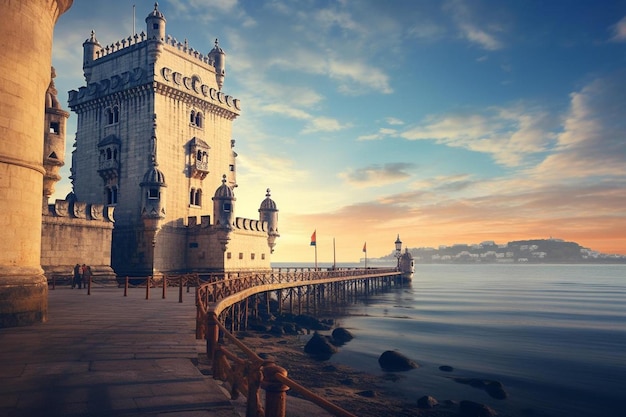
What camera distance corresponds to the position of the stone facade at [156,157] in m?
35.6

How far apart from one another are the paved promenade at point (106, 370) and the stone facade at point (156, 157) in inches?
889

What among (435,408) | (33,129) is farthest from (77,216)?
(435,408)

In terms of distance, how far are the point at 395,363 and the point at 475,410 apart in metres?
6.92

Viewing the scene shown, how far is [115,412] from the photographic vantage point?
19.6 feet

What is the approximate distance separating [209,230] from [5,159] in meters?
25.3

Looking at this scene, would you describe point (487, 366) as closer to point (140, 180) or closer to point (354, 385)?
point (354, 385)

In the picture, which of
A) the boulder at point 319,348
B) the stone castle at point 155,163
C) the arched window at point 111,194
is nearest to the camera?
the boulder at point 319,348

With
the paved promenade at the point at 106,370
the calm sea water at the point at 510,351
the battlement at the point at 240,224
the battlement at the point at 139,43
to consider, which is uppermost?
the battlement at the point at 139,43

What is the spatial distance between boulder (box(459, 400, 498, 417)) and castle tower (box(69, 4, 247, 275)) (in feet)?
84.4

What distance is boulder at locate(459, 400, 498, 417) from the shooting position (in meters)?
15.9

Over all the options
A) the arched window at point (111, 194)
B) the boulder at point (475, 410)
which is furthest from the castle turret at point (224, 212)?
the boulder at point (475, 410)

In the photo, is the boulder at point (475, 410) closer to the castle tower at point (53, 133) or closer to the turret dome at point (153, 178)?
the castle tower at point (53, 133)

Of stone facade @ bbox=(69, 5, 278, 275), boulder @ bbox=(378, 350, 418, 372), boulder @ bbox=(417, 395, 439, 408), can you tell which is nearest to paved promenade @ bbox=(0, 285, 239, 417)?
boulder @ bbox=(417, 395, 439, 408)

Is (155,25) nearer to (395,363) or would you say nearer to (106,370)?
(395,363)
